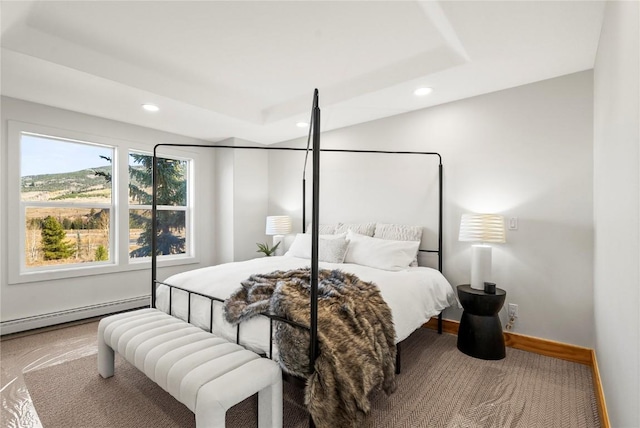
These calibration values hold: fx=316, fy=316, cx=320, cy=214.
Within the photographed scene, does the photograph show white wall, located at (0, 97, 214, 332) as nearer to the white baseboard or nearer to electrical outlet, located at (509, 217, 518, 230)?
the white baseboard

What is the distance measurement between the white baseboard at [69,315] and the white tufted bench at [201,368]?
1886 mm

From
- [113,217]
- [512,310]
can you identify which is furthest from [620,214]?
[113,217]

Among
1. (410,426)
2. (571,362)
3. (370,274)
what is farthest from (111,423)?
(571,362)

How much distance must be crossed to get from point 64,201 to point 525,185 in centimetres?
476

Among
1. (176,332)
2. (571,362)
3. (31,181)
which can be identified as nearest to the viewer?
(176,332)

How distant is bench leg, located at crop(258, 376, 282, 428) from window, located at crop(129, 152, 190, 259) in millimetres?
3280

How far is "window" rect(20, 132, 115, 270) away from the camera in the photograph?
3.31 m

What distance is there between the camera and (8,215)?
122 inches

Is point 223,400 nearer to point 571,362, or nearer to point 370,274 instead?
point 370,274

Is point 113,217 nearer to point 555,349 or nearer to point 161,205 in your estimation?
point 161,205

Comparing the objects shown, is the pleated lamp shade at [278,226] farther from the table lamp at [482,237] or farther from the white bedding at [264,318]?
the table lamp at [482,237]

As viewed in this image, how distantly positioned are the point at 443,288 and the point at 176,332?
7.44ft

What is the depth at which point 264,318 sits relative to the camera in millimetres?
1812

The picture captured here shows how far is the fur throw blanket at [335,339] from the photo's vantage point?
148 cm
